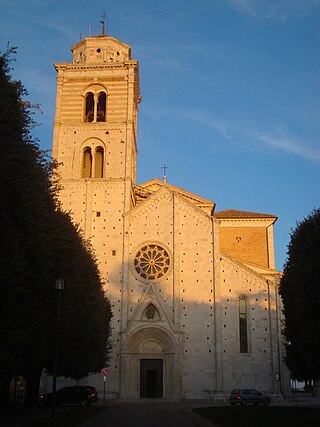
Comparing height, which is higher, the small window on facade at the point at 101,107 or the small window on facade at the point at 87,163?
the small window on facade at the point at 101,107

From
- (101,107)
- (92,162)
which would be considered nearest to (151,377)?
(92,162)

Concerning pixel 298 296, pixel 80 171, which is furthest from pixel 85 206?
pixel 298 296

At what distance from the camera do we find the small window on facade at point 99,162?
4309 centimetres

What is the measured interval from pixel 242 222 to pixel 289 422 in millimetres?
32818

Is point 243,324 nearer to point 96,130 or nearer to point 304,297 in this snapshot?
point 304,297

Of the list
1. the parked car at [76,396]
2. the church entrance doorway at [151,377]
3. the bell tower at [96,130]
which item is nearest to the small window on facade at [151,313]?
the church entrance doorway at [151,377]

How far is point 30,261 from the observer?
18562 millimetres

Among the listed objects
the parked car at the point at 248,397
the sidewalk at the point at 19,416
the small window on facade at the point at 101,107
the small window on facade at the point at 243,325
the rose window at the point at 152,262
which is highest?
A: the small window on facade at the point at 101,107

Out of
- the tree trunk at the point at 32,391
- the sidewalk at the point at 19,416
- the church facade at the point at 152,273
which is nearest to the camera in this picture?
the sidewalk at the point at 19,416

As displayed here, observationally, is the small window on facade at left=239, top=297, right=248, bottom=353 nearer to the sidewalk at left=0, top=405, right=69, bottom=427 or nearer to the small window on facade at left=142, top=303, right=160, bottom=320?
the small window on facade at left=142, top=303, right=160, bottom=320

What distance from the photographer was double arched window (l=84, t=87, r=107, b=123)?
44.2m

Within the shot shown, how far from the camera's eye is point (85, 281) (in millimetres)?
28359

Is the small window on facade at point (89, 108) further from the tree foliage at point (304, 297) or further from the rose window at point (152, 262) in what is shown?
the tree foliage at point (304, 297)

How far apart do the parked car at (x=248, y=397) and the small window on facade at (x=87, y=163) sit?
19.8 metres
